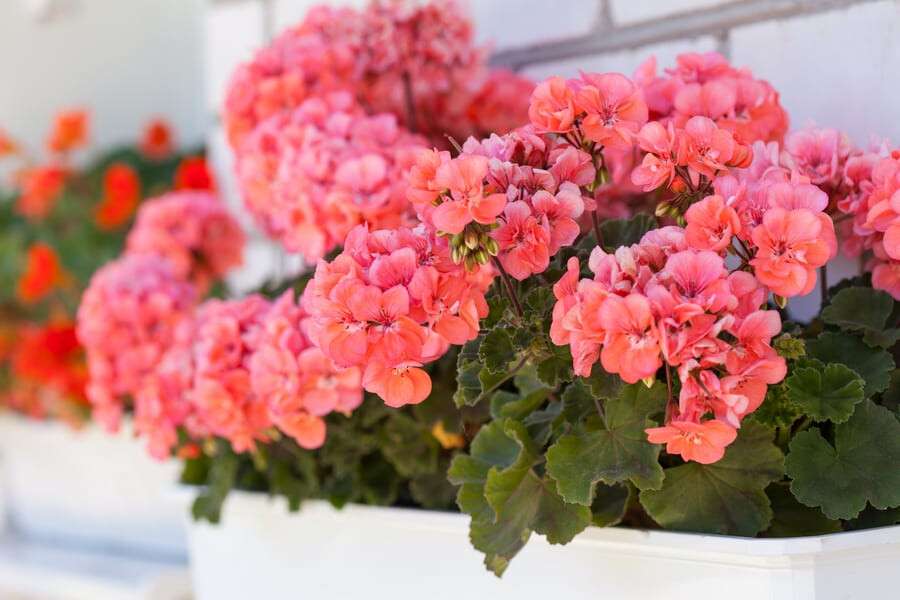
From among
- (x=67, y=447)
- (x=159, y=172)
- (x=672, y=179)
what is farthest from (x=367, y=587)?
(x=159, y=172)

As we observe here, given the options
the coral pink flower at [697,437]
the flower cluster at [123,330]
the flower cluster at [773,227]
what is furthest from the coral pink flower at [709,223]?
the flower cluster at [123,330]

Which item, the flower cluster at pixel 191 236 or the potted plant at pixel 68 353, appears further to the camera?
the potted plant at pixel 68 353

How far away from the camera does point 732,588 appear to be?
74cm

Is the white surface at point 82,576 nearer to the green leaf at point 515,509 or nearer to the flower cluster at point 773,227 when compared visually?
the green leaf at point 515,509

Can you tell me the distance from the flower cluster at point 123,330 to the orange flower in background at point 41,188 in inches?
31.8

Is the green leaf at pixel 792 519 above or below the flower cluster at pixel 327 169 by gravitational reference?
below

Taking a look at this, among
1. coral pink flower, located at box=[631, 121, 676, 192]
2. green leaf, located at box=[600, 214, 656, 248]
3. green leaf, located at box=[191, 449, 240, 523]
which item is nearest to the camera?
coral pink flower, located at box=[631, 121, 676, 192]

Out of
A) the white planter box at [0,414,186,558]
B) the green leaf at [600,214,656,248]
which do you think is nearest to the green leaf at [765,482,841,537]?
the green leaf at [600,214,656,248]

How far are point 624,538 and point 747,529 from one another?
9cm

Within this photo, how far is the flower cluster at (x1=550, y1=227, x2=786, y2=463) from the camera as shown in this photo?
636mm

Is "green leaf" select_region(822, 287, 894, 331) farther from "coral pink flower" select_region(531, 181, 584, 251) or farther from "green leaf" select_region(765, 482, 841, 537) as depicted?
"coral pink flower" select_region(531, 181, 584, 251)

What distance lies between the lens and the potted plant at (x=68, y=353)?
188cm

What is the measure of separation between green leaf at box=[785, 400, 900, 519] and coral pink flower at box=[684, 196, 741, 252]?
17 cm

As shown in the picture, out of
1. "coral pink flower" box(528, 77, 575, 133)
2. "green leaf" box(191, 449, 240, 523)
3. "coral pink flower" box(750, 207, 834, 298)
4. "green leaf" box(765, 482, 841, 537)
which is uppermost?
"coral pink flower" box(528, 77, 575, 133)
